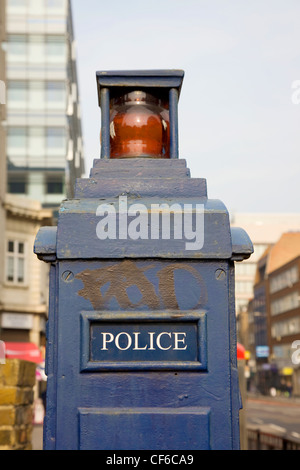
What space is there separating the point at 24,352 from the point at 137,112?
1058 inches

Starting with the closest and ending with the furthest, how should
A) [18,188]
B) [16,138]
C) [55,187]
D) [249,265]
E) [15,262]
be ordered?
[15,262] → [55,187] → [18,188] → [16,138] → [249,265]

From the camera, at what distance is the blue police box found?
2400mm

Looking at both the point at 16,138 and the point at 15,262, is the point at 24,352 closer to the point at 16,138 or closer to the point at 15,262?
the point at 15,262

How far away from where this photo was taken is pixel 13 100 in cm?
4372

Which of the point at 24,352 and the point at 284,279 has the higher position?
the point at 284,279

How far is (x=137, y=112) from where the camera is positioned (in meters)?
2.92

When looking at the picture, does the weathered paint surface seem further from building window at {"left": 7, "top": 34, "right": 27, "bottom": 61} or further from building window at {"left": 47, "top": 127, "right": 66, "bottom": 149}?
building window at {"left": 7, "top": 34, "right": 27, "bottom": 61}

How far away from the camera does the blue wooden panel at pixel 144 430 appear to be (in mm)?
2389

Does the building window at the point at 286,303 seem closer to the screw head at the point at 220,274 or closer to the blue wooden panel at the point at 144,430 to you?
the screw head at the point at 220,274

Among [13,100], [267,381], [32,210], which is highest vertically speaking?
[13,100]

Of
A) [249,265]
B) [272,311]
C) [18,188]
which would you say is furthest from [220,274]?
[249,265]
